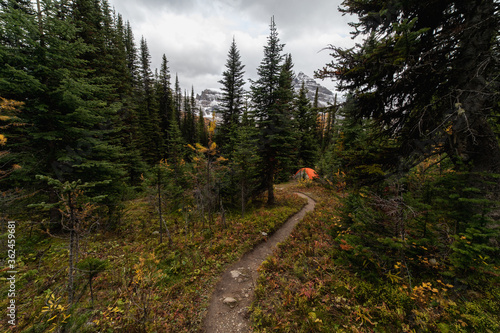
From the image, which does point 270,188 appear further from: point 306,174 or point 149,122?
point 149,122

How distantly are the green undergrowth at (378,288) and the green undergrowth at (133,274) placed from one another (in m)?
2.61

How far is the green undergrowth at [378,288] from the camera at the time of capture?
3504 mm

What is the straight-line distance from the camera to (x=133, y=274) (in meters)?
6.97

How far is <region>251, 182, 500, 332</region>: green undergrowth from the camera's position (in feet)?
11.5

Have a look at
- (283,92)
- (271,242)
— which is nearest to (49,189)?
(271,242)

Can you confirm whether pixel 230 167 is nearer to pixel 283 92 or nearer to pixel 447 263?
pixel 283 92

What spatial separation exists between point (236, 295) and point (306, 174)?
70.3 feet

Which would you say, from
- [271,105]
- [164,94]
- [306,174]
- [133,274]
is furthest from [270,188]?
[164,94]

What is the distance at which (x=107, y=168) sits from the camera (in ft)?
30.8

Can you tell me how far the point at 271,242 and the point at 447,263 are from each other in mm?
6875

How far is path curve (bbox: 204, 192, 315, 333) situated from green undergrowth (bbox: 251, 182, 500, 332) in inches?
16.8

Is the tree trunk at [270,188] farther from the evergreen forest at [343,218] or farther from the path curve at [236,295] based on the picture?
the path curve at [236,295]

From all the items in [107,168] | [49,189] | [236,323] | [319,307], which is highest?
[107,168]

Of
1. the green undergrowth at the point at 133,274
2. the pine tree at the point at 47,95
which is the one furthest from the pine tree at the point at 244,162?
the pine tree at the point at 47,95
